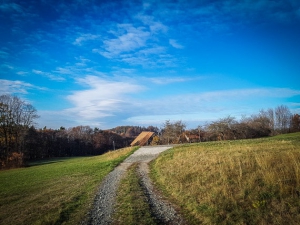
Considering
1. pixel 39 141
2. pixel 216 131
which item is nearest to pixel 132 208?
pixel 216 131

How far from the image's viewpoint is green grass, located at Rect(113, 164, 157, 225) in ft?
19.9

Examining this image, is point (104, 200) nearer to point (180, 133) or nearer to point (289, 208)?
point (289, 208)

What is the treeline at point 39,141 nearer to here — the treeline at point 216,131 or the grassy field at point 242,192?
the treeline at point 216,131

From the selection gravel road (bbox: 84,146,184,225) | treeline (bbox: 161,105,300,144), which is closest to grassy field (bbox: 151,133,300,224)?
gravel road (bbox: 84,146,184,225)

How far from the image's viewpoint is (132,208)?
23.0ft

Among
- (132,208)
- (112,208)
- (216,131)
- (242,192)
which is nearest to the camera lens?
(242,192)

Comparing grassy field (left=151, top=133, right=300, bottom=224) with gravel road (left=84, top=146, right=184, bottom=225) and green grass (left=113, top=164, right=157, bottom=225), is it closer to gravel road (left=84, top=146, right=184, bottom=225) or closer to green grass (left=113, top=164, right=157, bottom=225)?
gravel road (left=84, top=146, right=184, bottom=225)

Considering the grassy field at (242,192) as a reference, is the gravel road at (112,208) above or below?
below

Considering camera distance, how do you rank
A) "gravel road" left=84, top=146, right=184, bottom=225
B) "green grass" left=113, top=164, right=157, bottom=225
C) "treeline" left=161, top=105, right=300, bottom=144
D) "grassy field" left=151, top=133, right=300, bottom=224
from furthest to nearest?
1. "treeline" left=161, top=105, right=300, bottom=144
2. "gravel road" left=84, top=146, right=184, bottom=225
3. "green grass" left=113, top=164, right=157, bottom=225
4. "grassy field" left=151, top=133, right=300, bottom=224

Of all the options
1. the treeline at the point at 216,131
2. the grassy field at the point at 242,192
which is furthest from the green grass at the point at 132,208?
the treeline at the point at 216,131

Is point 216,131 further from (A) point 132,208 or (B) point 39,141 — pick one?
(B) point 39,141

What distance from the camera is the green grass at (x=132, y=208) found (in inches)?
239

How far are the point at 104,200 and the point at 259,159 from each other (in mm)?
7932

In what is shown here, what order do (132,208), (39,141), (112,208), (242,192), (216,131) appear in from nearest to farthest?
(242,192)
(132,208)
(112,208)
(216,131)
(39,141)
